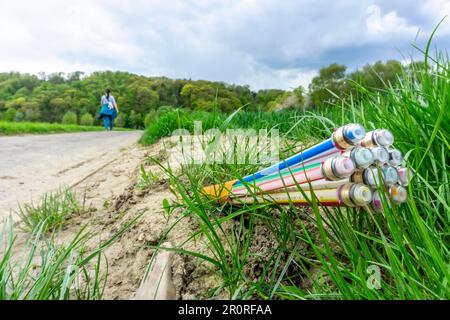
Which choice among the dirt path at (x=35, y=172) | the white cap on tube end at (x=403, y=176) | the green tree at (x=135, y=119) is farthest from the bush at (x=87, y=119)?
the white cap on tube end at (x=403, y=176)

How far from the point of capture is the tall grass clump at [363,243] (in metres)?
0.78

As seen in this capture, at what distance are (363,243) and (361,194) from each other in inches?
8.6

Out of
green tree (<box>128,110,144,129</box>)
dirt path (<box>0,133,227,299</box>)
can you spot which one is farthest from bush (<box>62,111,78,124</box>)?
dirt path (<box>0,133,227,299</box>)

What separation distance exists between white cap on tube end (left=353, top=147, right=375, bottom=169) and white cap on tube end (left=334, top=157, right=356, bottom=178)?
0.05 feet

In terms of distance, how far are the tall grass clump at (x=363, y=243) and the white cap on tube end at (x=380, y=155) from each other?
0.10m

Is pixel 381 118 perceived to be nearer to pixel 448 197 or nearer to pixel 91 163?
pixel 448 197

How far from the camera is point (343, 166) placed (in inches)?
30.1

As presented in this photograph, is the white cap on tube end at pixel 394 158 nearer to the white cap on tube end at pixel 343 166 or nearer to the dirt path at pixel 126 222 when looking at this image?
the white cap on tube end at pixel 343 166

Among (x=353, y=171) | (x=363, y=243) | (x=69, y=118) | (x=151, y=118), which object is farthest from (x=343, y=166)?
(x=69, y=118)

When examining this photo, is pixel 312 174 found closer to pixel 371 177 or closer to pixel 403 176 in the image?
pixel 371 177

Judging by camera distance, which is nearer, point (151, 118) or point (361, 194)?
point (361, 194)
